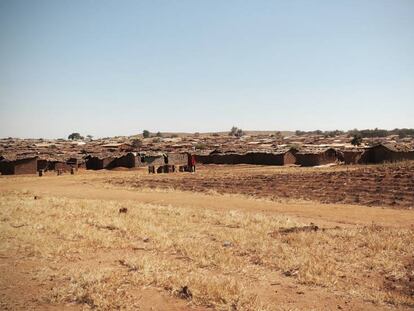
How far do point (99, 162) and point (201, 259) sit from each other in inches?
1829

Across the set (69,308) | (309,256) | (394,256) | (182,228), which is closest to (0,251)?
(69,308)

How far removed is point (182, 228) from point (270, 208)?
7516mm

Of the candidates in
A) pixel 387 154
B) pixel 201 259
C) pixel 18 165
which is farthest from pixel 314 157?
pixel 201 259

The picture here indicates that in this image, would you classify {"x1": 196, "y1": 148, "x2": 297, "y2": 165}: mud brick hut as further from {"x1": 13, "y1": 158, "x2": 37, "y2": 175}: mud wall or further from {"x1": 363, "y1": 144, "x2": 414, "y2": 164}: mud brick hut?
{"x1": 13, "y1": 158, "x2": 37, "y2": 175}: mud wall

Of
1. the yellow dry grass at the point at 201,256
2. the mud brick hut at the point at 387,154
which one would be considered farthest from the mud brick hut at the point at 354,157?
the yellow dry grass at the point at 201,256

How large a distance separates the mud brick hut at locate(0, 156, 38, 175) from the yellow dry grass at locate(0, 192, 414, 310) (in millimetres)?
31905

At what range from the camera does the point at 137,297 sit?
26.6 feet

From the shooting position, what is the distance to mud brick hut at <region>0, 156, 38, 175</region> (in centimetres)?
4644

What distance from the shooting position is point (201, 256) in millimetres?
11141

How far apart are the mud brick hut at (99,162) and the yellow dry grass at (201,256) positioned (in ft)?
124

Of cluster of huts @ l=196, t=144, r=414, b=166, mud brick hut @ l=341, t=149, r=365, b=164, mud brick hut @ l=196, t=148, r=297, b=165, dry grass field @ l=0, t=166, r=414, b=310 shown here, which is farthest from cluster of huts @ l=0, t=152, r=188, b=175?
dry grass field @ l=0, t=166, r=414, b=310

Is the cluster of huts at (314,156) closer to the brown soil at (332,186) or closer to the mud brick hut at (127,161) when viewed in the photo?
the mud brick hut at (127,161)

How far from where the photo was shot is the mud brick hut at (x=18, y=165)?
46438 millimetres

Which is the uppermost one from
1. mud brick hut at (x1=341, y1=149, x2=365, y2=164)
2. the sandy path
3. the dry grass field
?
mud brick hut at (x1=341, y1=149, x2=365, y2=164)
